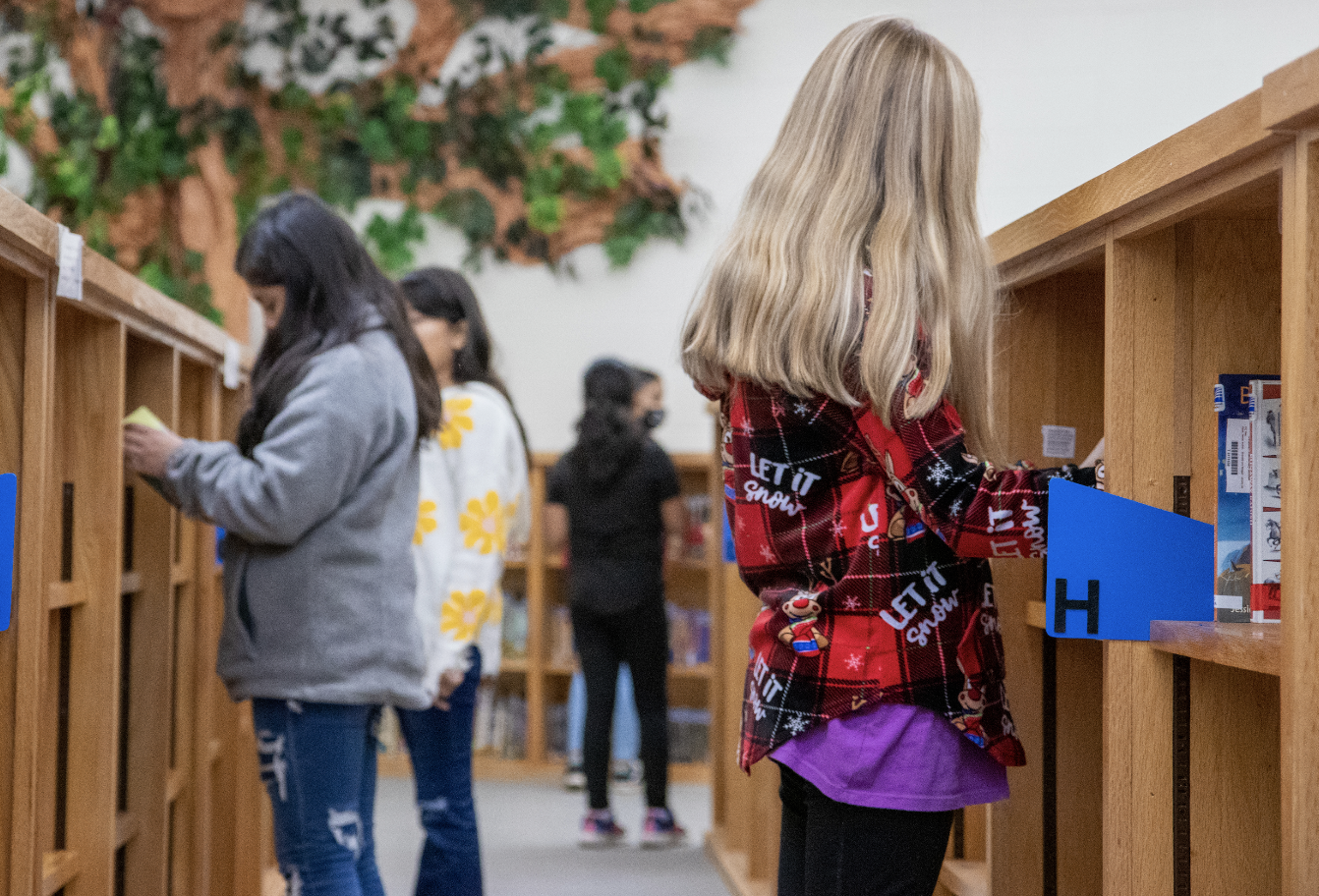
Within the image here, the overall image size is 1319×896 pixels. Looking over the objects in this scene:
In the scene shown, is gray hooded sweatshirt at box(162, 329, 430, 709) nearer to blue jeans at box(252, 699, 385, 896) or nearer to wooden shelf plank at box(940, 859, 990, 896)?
blue jeans at box(252, 699, 385, 896)

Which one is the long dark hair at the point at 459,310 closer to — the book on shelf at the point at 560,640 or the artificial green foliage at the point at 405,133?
the book on shelf at the point at 560,640

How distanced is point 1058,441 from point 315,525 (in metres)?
1.03

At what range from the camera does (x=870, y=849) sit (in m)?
1.17

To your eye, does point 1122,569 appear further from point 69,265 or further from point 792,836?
point 69,265

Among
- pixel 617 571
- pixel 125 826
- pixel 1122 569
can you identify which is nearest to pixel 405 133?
pixel 617 571

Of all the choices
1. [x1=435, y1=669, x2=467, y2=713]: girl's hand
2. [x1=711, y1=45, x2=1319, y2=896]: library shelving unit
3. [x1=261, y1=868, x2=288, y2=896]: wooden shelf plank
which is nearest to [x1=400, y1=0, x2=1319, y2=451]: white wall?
[x1=711, y1=45, x2=1319, y2=896]: library shelving unit

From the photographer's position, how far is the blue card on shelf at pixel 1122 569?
110cm

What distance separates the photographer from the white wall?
2.55 meters

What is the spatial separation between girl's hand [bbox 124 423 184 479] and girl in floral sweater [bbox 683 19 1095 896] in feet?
3.21

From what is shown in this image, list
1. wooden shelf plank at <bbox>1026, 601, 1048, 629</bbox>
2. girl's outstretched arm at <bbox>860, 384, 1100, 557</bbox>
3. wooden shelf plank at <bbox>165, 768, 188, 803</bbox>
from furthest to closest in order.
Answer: wooden shelf plank at <bbox>165, 768, 188, 803</bbox>, wooden shelf plank at <bbox>1026, 601, 1048, 629</bbox>, girl's outstretched arm at <bbox>860, 384, 1100, 557</bbox>

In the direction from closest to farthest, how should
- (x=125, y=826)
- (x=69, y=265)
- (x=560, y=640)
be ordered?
1. (x=69, y=265)
2. (x=125, y=826)
3. (x=560, y=640)

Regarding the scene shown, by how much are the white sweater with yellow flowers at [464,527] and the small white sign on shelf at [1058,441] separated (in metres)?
1.11

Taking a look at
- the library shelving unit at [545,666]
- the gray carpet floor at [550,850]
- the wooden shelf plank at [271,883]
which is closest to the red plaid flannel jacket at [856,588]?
the wooden shelf plank at [271,883]

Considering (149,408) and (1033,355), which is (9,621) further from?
(1033,355)
